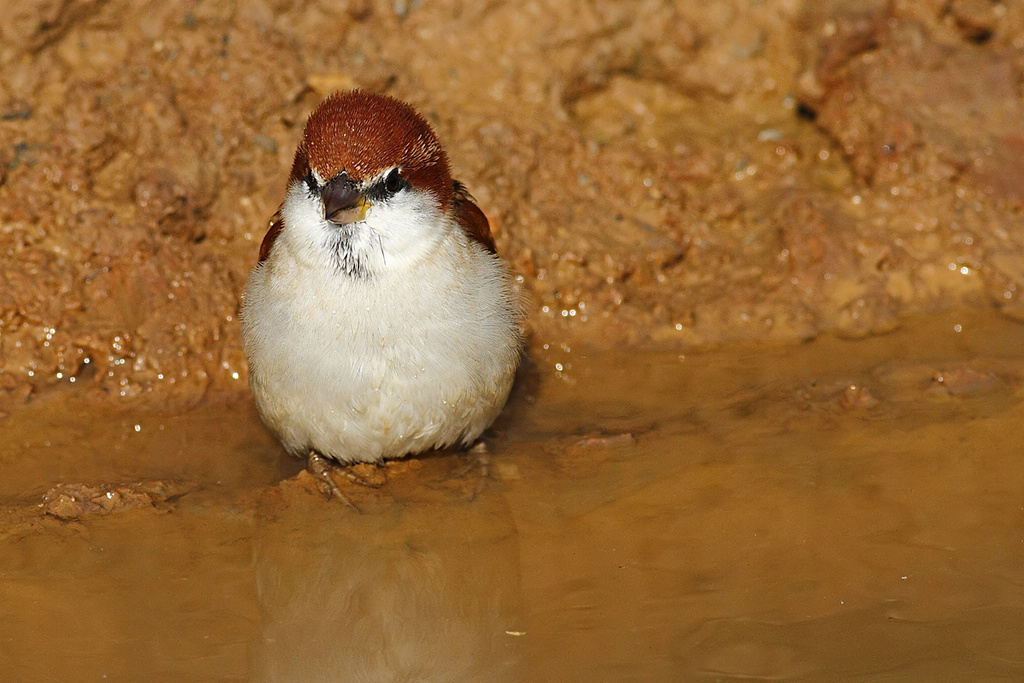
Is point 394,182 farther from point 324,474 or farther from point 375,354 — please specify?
point 324,474

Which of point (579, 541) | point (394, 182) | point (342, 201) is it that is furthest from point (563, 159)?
point (579, 541)

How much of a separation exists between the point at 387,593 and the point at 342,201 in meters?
1.49

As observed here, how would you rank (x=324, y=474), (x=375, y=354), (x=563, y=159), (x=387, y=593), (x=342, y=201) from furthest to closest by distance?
(x=563, y=159)
(x=324, y=474)
(x=375, y=354)
(x=387, y=593)
(x=342, y=201)

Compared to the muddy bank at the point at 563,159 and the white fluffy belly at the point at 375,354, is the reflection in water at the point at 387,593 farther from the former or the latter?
the muddy bank at the point at 563,159

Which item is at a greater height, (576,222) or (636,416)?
(576,222)

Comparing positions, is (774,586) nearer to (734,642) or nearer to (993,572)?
(734,642)

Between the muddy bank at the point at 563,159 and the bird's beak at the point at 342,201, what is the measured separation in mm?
1864

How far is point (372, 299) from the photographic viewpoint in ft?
13.9

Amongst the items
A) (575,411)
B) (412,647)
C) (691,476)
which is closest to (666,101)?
(575,411)

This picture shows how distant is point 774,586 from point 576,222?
9.50ft

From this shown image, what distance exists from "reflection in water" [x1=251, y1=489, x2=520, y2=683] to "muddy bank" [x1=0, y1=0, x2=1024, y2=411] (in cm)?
147

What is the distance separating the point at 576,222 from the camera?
6.39m

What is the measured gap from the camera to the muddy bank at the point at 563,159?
18.7 ft

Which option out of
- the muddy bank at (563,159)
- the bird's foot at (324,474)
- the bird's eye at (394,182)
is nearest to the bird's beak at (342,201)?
the bird's eye at (394,182)
